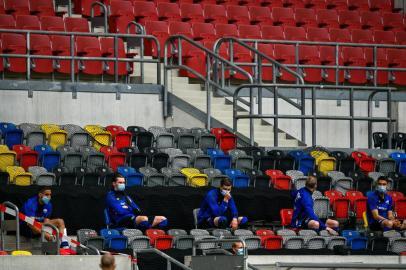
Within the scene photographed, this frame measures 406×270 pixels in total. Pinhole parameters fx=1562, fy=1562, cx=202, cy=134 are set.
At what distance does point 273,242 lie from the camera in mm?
20531

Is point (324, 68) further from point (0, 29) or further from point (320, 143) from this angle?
point (0, 29)

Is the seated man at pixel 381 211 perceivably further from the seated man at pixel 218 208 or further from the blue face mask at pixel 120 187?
the blue face mask at pixel 120 187

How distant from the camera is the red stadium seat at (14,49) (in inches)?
987

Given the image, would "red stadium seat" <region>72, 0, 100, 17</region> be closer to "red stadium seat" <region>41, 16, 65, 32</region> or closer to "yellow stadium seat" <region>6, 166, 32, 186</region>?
"red stadium seat" <region>41, 16, 65, 32</region>

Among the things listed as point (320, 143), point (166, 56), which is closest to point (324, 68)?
point (320, 143)

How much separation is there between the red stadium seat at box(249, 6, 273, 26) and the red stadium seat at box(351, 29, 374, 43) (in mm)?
1644

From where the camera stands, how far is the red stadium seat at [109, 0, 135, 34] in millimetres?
27562

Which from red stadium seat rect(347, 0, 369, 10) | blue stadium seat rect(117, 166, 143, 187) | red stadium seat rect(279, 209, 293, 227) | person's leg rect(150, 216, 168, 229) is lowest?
red stadium seat rect(279, 209, 293, 227)

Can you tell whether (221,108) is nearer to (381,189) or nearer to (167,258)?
(381,189)

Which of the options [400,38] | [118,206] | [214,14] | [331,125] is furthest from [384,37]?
[118,206]

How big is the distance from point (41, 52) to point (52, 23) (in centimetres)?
120

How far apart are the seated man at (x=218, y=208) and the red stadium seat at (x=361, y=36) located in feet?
32.1

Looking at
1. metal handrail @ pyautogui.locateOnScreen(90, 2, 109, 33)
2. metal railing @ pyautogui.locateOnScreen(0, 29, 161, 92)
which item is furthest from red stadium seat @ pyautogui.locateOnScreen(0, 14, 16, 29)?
metal handrail @ pyautogui.locateOnScreen(90, 2, 109, 33)

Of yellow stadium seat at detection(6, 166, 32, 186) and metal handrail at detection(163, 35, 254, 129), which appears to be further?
metal handrail at detection(163, 35, 254, 129)
